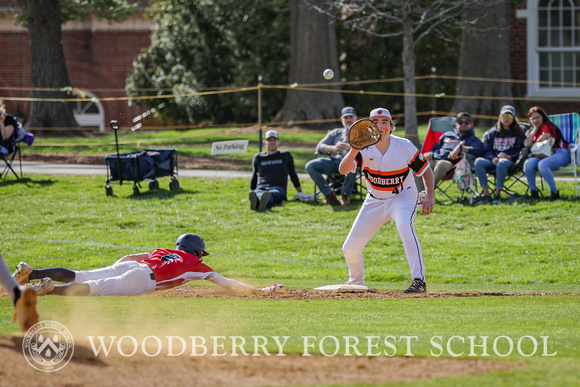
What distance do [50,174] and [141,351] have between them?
14203 mm

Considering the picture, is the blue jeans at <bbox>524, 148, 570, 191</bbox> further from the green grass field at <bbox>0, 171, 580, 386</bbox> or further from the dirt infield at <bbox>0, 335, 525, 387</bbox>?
the dirt infield at <bbox>0, 335, 525, 387</bbox>

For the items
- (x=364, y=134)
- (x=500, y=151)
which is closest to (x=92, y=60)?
(x=500, y=151)

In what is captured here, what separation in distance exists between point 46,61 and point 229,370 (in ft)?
66.3

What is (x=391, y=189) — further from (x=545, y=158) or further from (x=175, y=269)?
(x=545, y=158)

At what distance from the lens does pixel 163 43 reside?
31.1m

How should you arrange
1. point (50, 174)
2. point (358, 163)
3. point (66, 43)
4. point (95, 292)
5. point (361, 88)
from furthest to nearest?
1. point (66, 43)
2. point (361, 88)
3. point (50, 174)
4. point (358, 163)
5. point (95, 292)

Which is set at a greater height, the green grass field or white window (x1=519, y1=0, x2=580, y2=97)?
white window (x1=519, y1=0, x2=580, y2=97)

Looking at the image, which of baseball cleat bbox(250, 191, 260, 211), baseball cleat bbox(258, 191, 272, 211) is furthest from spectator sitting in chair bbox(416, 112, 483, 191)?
baseball cleat bbox(250, 191, 260, 211)

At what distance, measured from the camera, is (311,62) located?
80.8 feet

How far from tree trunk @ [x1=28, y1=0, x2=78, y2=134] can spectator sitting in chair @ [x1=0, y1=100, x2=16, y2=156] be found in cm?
646

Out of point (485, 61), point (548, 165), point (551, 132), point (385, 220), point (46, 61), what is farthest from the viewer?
point (46, 61)

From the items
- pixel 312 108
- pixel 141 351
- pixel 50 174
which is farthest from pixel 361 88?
pixel 141 351

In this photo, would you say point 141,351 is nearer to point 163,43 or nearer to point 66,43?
point 163,43

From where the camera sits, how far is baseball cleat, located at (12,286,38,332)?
18.1 feet
